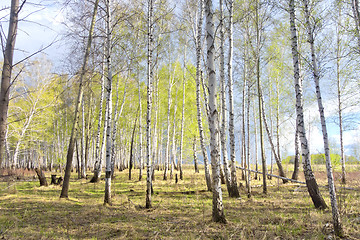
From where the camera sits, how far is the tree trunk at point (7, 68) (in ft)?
12.2

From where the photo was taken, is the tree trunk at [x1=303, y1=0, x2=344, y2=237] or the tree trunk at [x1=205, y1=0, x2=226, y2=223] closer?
the tree trunk at [x1=303, y1=0, x2=344, y2=237]

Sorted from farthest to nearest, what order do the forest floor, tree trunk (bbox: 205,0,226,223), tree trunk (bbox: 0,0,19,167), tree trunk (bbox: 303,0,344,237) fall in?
tree trunk (bbox: 205,0,226,223), the forest floor, tree trunk (bbox: 303,0,344,237), tree trunk (bbox: 0,0,19,167)

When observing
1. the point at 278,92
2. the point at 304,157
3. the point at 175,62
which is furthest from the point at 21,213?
the point at 278,92

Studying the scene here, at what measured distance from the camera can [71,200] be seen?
8.51m

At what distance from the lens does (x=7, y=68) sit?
12.4 ft

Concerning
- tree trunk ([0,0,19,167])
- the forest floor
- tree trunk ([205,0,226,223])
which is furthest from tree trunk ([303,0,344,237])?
tree trunk ([0,0,19,167])

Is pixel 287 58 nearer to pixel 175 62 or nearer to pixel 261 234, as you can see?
pixel 175 62

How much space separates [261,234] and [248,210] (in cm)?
245

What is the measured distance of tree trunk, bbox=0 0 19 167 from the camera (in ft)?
12.2

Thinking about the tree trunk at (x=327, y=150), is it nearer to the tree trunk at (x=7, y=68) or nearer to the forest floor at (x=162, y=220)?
the forest floor at (x=162, y=220)

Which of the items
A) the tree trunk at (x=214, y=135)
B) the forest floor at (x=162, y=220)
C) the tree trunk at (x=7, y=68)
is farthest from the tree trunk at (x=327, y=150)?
the tree trunk at (x=7, y=68)

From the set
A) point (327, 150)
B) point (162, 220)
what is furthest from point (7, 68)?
point (327, 150)

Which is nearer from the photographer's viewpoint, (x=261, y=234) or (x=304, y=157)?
(x=261, y=234)

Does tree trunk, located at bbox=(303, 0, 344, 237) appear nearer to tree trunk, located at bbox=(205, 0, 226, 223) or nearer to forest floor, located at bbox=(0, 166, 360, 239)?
forest floor, located at bbox=(0, 166, 360, 239)
